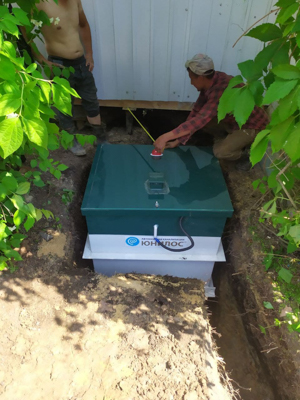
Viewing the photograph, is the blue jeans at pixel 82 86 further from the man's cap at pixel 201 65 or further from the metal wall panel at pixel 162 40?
the man's cap at pixel 201 65

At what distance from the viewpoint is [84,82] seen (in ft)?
8.98

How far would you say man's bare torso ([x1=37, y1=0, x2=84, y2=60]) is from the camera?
2301 millimetres

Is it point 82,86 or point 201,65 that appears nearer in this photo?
point 201,65

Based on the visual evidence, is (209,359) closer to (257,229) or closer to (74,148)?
(257,229)

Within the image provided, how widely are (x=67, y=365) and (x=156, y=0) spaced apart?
2716mm

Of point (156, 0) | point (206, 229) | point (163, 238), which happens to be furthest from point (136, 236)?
point (156, 0)

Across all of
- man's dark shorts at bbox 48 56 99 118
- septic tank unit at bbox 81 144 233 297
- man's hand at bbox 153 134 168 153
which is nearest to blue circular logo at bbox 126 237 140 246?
septic tank unit at bbox 81 144 233 297

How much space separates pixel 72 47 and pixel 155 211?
5.33 feet

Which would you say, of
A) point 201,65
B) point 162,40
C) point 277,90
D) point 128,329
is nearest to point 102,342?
point 128,329

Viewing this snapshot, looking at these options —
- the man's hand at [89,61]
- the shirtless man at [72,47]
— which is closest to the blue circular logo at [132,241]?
the shirtless man at [72,47]

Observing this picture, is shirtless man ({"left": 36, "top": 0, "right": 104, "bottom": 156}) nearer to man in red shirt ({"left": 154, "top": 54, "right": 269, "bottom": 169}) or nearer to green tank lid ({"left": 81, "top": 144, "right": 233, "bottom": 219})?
green tank lid ({"left": 81, "top": 144, "right": 233, "bottom": 219})

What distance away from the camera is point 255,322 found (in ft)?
7.15

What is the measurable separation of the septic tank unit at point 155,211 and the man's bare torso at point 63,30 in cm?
88

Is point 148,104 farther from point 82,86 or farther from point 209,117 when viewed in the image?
point 209,117
